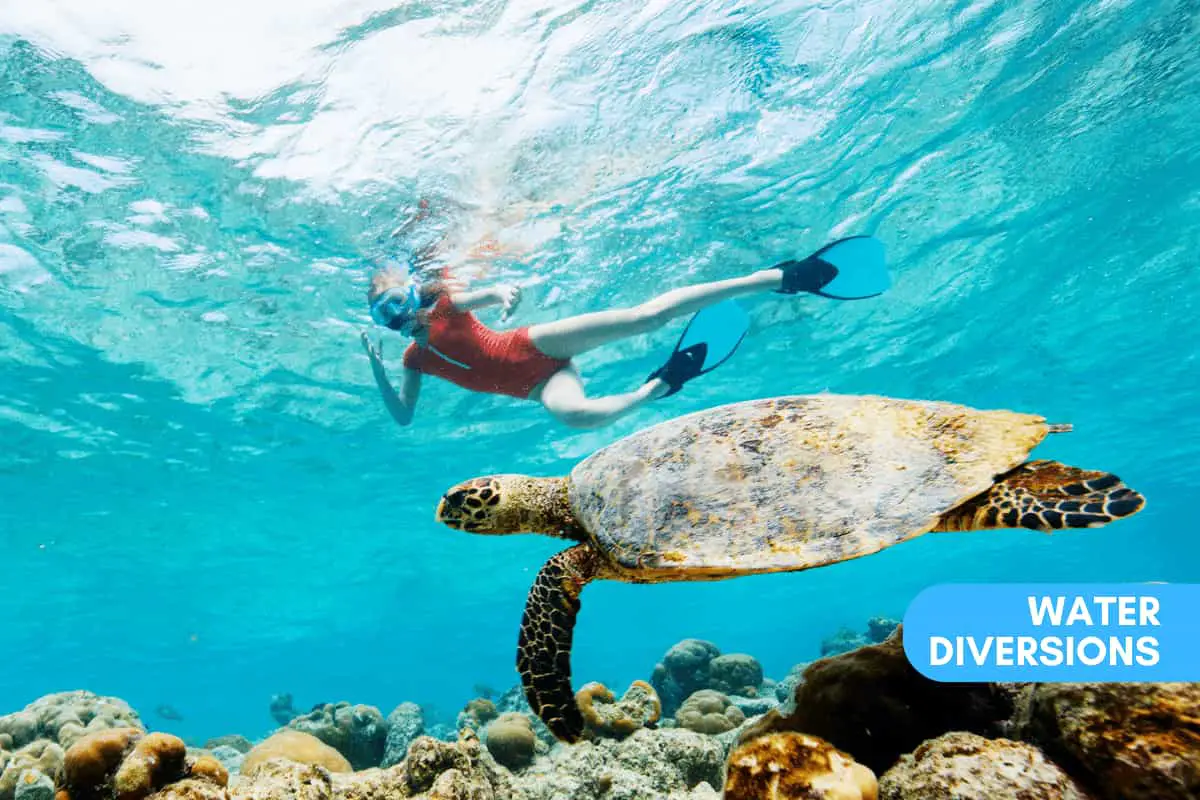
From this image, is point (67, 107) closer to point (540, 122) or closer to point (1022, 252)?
point (540, 122)

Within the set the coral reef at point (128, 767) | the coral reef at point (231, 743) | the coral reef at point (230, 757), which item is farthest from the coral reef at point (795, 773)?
the coral reef at point (231, 743)

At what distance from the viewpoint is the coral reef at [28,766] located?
308 centimetres

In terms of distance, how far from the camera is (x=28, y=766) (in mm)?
3449

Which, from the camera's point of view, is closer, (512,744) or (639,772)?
(639,772)

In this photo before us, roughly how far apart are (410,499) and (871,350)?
19.1 meters

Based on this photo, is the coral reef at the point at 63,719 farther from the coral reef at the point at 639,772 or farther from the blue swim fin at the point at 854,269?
the blue swim fin at the point at 854,269

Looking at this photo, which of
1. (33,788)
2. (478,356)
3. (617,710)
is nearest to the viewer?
(33,788)

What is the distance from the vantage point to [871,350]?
57.8 ft

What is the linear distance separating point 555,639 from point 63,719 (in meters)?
6.39

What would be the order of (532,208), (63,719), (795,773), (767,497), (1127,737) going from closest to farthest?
(1127,737)
(795,773)
(767,497)
(63,719)
(532,208)

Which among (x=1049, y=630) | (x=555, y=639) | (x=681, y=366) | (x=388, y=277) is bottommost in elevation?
(x=1049, y=630)

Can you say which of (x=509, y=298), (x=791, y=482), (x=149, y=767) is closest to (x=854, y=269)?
(x=509, y=298)

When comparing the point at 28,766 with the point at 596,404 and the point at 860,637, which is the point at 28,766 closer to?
the point at 596,404

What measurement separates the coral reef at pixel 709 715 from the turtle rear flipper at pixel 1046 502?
4.32 metres
